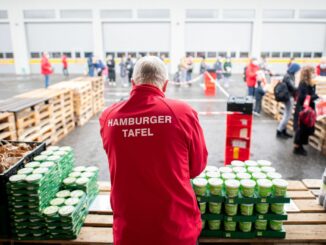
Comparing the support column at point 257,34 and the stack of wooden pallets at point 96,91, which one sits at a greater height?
the support column at point 257,34

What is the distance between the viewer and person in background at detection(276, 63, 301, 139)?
7656 mm

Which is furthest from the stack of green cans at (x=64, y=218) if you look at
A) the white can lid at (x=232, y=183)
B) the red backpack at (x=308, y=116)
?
the red backpack at (x=308, y=116)

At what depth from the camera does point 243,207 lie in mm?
3258

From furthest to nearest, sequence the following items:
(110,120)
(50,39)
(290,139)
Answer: (50,39), (290,139), (110,120)

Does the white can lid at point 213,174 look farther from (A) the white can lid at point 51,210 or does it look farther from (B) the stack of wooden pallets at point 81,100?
(B) the stack of wooden pallets at point 81,100

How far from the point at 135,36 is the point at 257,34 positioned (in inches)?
389

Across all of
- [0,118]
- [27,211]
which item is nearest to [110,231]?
[27,211]

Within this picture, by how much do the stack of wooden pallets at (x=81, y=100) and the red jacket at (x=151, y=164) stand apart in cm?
767

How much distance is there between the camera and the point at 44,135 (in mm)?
7504

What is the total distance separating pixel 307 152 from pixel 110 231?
5.52 metres

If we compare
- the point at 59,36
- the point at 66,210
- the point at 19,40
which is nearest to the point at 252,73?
the point at 66,210

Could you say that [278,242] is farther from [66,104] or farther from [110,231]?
[66,104]

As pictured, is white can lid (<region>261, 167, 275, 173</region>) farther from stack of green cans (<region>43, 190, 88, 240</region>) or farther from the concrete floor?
the concrete floor

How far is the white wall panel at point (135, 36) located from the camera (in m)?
24.5
